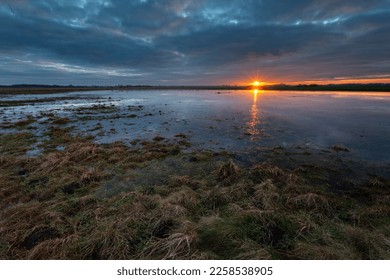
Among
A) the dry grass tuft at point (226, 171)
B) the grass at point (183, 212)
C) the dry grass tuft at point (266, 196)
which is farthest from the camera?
the dry grass tuft at point (226, 171)

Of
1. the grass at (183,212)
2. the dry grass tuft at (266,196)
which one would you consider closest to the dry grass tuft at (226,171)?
the grass at (183,212)

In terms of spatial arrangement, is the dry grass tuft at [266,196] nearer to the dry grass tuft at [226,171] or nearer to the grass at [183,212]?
the grass at [183,212]

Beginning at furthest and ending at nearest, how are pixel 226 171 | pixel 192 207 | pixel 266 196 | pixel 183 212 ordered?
1. pixel 226 171
2. pixel 266 196
3. pixel 192 207
4. pixel 183 212

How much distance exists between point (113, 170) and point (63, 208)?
135 inches

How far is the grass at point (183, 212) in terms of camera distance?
4383 mm

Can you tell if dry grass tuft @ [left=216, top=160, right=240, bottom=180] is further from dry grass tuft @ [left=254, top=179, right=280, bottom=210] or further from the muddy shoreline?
dry grass tuft @ [left=254, top=179, right=280, bottom=210]

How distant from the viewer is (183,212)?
5.70m

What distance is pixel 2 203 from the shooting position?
648cm

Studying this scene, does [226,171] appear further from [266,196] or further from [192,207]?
[192,207]

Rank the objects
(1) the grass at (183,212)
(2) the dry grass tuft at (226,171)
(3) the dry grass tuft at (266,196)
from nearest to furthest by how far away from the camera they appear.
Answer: (1) the grass at (183,212) < (3) the dry grass tuft at (266,196) < (2) the dry grass tuft at (226,171)

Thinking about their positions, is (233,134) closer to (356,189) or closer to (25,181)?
(356,189)

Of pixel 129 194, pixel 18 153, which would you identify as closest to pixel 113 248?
pixel 129 194

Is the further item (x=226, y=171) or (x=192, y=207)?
(x=226, y=171)

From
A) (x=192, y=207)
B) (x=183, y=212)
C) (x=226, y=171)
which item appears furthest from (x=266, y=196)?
(x=183, y=212)
